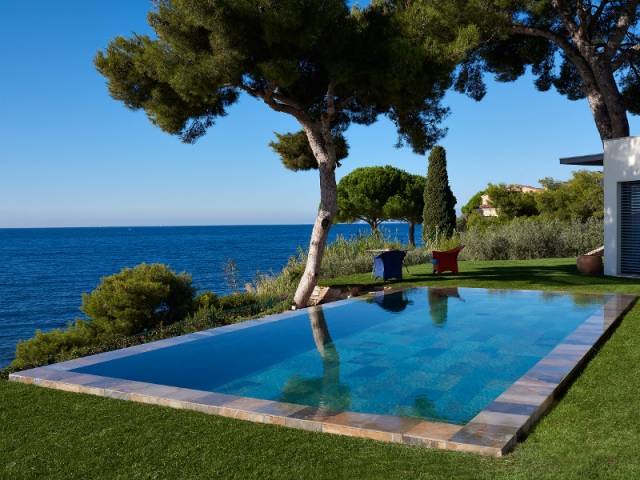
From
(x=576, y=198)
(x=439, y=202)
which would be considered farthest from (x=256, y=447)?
(x=576, y=198)

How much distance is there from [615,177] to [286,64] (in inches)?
303

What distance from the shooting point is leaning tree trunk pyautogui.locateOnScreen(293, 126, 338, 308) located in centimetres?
1108

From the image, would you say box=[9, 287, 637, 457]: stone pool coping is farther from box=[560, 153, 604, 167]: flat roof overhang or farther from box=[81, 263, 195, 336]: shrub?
box=[560, 153, 604, 167]: flat roof overhang

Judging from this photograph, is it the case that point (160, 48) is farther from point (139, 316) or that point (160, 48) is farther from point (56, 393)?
point (56, 393)

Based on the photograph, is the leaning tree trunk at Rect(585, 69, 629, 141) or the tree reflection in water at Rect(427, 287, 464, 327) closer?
the tree reflection in water at Rect(427, 287, 464, 327)

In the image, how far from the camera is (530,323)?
A: 8391 mm

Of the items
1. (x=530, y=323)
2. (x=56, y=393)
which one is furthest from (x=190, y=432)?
(x=530, y=323)

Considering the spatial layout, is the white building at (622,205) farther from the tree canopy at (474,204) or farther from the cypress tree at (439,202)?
the tree canopy at (474,204)

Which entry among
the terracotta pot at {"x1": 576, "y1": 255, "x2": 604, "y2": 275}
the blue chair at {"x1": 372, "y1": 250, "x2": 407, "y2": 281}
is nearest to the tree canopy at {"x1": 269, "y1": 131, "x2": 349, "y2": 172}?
the blue chair at {"x1": 372, "y1": 250, "x2": 407, "y2": 281}

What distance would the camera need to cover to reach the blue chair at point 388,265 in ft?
41.3

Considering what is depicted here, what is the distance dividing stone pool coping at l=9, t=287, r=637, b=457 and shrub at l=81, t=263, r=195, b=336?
12.5ft

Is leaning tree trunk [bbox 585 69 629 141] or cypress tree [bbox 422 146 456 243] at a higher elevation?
leaning tree trunk [bbox 585 69 629 141]

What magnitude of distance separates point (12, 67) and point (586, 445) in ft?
96.7

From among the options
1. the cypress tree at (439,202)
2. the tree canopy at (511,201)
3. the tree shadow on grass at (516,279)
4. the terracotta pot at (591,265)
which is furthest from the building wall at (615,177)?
the tree canopy at (511,201)
